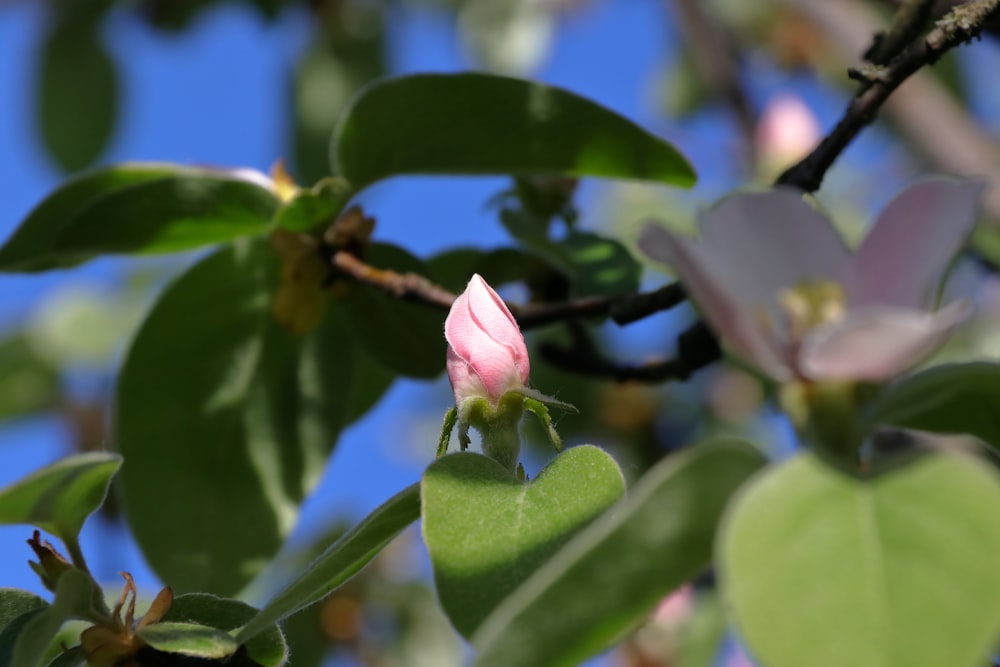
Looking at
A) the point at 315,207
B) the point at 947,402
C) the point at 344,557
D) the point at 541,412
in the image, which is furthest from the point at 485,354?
the point at 315,207

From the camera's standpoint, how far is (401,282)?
1078 millimetres

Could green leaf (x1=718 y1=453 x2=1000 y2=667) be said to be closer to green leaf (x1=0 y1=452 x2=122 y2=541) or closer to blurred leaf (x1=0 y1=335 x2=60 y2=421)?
green leaf (x1=0 y1=452 x2=122 y2=541)

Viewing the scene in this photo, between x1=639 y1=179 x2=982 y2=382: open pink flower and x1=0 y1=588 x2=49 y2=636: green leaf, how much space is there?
16.0 inches

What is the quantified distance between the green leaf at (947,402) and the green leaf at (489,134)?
0.37 meters

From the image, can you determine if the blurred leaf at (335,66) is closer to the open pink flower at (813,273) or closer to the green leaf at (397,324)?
the green leaf at (397,324)

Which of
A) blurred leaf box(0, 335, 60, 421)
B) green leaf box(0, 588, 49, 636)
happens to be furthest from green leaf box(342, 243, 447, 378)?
blurred leaf box(0, 335, 60, 421)

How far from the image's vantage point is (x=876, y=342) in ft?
1.74

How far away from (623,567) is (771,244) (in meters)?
0.17

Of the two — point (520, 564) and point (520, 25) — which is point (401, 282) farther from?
point (520, 25)

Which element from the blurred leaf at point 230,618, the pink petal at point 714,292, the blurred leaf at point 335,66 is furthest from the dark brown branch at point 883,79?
the blurred leaf at point 335,66

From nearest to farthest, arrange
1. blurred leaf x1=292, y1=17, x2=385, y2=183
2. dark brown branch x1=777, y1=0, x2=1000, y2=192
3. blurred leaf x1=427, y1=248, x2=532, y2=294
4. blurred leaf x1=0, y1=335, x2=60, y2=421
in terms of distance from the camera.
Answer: dark brown branch x1=777, y1=0, x2=1000, y2=192, blurred leaf x1=427, y1=248, x2=532, y2=294, blurred leaf x1=292, y1=17, x2=385, y2=183, blurred leaf x1=0, y1=335, x2=60, y2=421

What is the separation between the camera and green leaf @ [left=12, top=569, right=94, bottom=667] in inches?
23.9

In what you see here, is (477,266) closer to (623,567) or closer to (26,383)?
(623,567)

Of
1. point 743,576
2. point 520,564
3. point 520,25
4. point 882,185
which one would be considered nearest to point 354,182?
point 520,564
